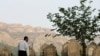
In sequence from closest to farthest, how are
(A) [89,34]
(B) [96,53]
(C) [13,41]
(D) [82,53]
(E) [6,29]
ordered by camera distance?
(B) [96,53] < (D) [82,53] < (A) [89,34] < (C) [13,41] < (E) [6,29]

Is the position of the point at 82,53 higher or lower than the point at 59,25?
lower

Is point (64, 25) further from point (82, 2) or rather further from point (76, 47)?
point (76, 47)

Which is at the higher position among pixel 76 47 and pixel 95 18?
pixel 95 18

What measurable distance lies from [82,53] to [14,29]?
174 metres

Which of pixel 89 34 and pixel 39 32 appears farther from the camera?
pixel 39 32

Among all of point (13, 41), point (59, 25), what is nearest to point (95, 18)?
point (59, 25)

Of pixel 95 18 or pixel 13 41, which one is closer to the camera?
pixel 95 18

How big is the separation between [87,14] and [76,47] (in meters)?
10.7

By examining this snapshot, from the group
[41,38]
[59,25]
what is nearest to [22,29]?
[41,38]

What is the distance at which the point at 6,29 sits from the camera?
189 metres

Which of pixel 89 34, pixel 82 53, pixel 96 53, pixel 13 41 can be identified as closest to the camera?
pixel 96 53

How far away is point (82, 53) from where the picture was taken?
23625 millimetres

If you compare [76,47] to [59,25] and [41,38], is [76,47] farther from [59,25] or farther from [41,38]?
[41,38]

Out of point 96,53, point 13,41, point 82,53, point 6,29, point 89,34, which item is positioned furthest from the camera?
point 6,29
